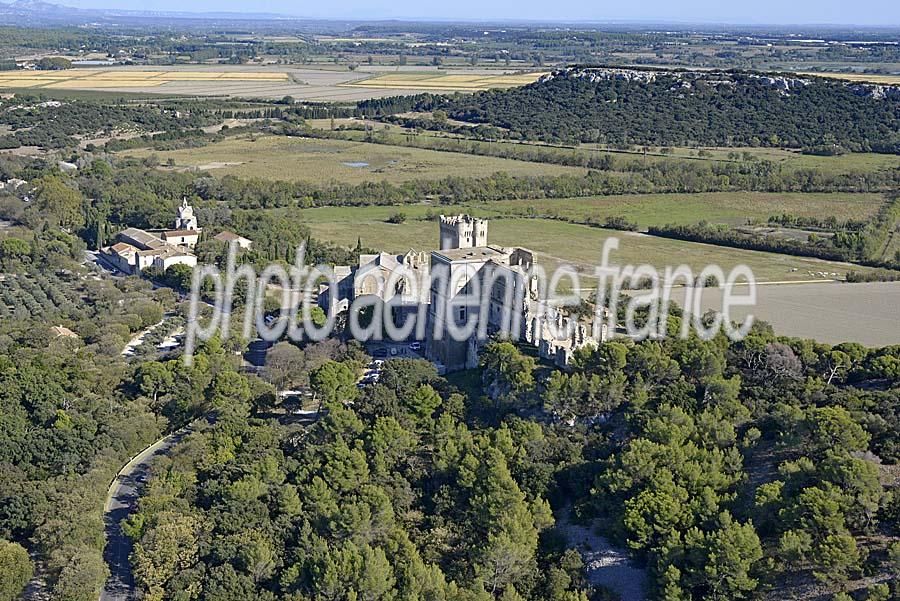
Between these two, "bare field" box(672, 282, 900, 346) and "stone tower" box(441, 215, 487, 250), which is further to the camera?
"stone tower" box(441, 215, 487, 250)

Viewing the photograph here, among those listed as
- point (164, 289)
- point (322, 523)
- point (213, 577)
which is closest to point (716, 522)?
point (322, 523)

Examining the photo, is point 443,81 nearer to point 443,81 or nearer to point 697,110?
point 443,81

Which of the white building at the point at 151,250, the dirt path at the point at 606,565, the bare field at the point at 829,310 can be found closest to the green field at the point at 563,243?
the bare field at the point at 829,310

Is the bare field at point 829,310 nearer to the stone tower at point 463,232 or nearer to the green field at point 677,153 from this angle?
the stone tower at point 463,232

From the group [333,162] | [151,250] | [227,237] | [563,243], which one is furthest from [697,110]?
[151,250]

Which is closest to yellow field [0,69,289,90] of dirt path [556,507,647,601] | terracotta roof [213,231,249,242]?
terracotta roof [213,231,249,242]

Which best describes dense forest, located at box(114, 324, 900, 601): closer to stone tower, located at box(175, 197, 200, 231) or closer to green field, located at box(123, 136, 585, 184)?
stone tower, located at box(175, 197, 200, 231)
